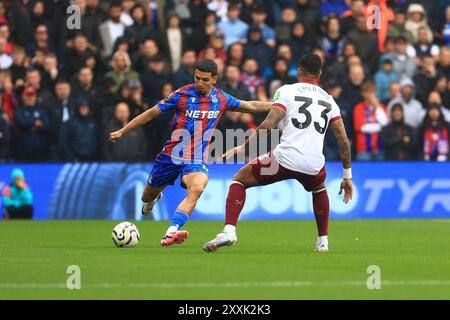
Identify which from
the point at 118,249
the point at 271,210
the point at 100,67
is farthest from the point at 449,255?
the point at 100,67

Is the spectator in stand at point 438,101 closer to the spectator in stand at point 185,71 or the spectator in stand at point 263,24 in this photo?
the spectator in stand at point 263,24

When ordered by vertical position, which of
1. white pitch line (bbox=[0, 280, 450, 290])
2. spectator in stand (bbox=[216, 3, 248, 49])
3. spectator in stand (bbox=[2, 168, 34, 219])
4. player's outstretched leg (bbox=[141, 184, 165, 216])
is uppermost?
spectator in stand (bbox=[216, 3, 248, 49])

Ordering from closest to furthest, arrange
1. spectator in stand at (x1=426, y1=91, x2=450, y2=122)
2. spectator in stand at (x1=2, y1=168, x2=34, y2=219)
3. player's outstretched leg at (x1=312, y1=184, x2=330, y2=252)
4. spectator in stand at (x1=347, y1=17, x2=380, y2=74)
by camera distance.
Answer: player's outstretched leg at (x1=312, y1=184, x2=330, y2=252) < spectator in stand at (x1=2, y1=168, x2=34, y2=219) < spectator in stand at (x1=426, y1=91, x2=450, y2=122) < spectator in stand at (x1=347, y1=17, x2=380, y2=74)

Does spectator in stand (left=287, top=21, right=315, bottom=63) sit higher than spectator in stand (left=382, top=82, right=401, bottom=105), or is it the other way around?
spectator in stand (left=287, top=21, right=315, bottom=63)

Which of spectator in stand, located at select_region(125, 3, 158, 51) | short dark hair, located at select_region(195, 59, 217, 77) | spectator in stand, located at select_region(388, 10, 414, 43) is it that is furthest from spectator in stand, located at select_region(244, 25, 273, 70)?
short dark hair, located at select_region(195, 59, 217, 77)

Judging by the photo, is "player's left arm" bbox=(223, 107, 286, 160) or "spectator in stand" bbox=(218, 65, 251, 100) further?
"spectator in stand" bbox=(218, 65, 251, 100)

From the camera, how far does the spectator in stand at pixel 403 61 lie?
2623 centimetres

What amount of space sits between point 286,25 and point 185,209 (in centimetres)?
1220

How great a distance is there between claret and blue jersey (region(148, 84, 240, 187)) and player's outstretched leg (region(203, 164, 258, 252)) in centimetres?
118

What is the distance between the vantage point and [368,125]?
80.7 ft

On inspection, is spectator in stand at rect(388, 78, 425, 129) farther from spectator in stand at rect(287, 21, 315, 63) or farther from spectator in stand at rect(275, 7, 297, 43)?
spectator in stand at rect(275, 7, 297, 43)

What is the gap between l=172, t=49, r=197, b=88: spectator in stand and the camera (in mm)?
24203
